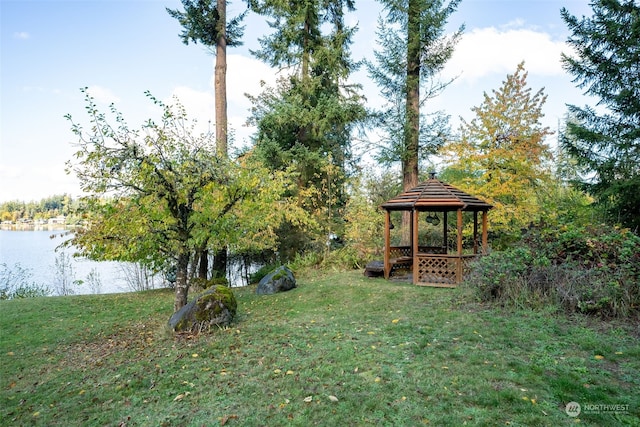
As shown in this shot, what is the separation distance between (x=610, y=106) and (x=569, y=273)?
6.85 meters

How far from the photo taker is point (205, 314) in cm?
560

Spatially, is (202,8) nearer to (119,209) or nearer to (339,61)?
(339,61)

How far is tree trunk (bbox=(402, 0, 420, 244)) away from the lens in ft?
40.9

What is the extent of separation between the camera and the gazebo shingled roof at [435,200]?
888 centimetres

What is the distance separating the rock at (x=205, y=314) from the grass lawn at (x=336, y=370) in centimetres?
24

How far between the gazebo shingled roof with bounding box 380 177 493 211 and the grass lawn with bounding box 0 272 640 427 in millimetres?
3061

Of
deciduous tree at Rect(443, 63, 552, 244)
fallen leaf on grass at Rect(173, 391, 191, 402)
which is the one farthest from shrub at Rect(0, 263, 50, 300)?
deciduous tree at Rect(443, 63, 552, 244)

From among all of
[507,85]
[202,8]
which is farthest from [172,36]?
[507,85]

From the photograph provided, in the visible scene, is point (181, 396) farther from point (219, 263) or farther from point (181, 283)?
point (219, 263)

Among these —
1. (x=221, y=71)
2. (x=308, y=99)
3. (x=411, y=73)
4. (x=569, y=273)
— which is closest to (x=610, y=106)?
(x=411, y=73)

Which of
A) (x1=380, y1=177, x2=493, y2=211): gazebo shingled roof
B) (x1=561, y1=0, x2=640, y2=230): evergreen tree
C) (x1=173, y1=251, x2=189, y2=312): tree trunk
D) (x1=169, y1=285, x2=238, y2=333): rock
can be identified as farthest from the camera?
(x1=380, y1=177, x2=493, y2=211): gazebo shingled roof

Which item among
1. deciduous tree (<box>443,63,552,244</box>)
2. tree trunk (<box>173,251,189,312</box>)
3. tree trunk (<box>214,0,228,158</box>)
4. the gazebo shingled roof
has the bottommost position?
tree trunk (<box>173,251,189,312</box>)

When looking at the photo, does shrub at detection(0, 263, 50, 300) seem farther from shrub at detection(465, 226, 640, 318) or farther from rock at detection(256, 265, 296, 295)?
shrub at detection(465, 226, 640, 318)

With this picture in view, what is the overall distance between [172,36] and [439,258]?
11.3 meters
